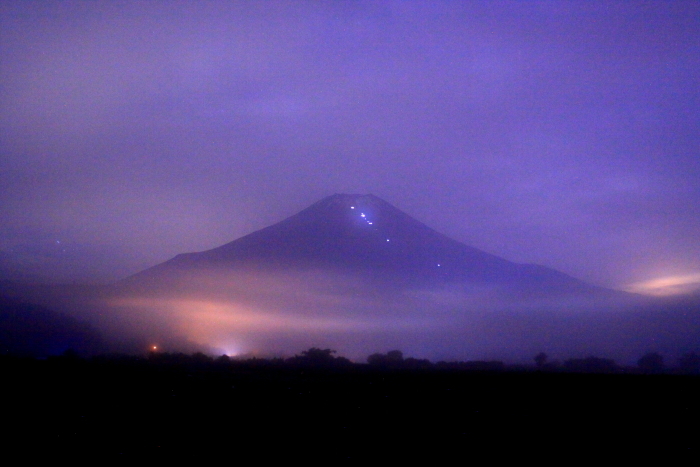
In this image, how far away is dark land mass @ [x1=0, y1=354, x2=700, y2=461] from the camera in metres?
9.81

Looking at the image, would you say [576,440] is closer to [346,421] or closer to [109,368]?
[346,421]

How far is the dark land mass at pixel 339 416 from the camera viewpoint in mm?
9812

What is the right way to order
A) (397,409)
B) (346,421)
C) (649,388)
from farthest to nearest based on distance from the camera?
(649,388), (397,409), (346,421)

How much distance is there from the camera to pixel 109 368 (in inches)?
877

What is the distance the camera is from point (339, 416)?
1255 cm

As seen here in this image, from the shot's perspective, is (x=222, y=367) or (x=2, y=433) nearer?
(x=2, y=433)

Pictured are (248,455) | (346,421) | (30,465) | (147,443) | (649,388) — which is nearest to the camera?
(30,465)

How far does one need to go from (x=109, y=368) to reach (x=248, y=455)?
1550cm

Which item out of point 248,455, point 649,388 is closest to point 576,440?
point 248,455

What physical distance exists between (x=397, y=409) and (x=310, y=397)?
9.80ft

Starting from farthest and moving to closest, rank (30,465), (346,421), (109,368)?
(109,368)
(346,421)
(30,465)

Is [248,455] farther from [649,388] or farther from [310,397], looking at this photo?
[649,388]

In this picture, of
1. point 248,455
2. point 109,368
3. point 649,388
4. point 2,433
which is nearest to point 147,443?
point 248,455

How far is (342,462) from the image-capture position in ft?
29.2
